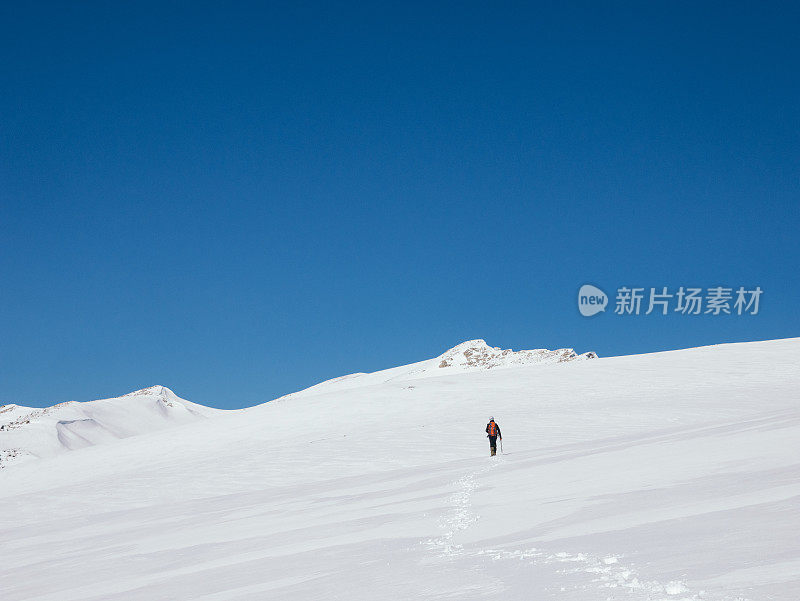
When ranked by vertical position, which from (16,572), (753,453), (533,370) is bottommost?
(16,572)

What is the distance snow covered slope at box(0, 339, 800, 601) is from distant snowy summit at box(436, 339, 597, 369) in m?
86.1

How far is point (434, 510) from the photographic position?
1120 centimetres

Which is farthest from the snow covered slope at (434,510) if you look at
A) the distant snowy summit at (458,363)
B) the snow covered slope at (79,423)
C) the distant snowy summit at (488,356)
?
the snow covered slope at (79,423)

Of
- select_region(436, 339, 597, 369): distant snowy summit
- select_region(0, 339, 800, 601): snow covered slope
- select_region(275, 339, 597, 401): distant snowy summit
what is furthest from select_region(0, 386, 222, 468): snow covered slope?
select_region(0, 339, 800, 601): snow covered slope

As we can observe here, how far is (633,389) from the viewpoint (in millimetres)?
32750

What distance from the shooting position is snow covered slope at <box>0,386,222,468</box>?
12669 centimetres

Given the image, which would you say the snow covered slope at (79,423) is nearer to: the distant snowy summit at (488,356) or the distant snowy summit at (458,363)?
the distant snowy summit at (458,363)

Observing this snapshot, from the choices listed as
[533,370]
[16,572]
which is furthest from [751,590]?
[533,370]

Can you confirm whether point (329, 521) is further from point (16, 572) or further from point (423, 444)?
point (423, 444)

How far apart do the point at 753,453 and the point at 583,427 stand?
46.8 ft

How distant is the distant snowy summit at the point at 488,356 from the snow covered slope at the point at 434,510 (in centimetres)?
8609

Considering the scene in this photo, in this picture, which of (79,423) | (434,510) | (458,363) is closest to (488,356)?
(458,363)

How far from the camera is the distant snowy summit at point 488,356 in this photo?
117 meters

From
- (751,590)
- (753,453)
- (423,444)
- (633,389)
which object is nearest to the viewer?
(751,590)
